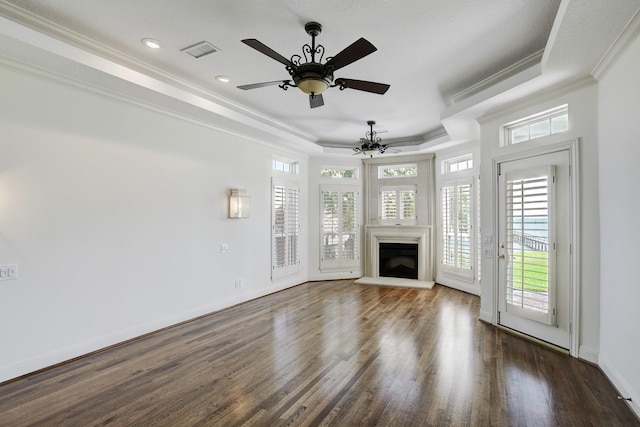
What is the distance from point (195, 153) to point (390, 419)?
13.6 feet

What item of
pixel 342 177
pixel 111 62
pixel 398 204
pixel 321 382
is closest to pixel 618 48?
pixel 321 382

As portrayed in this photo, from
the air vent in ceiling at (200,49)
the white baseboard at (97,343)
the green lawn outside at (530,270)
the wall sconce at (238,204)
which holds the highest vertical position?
the air vent in ceiling at (200,49)

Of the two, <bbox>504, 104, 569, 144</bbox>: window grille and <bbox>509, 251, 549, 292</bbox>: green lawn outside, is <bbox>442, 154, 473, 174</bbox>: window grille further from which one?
<bbox>509, 251, 549, 292</bbox>: green lawn outside

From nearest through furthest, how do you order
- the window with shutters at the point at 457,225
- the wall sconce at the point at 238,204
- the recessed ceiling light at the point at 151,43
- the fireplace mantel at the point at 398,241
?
the recessed ceiling light at the point at 151,43, the wall sconce at the point at 238,204, the window with shutters at the point at 457,225, the fireplace mantel at the point at 398,241

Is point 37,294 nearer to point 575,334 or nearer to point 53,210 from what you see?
point 53,210

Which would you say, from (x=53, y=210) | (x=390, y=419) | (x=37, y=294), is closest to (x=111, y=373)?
(x=37, y=294)

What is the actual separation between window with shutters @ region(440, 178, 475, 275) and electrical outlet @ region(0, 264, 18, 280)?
6.63m

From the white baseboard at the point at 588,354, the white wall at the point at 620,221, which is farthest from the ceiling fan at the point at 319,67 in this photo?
the white baseboard at the point at 588,354

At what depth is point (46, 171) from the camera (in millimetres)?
3229

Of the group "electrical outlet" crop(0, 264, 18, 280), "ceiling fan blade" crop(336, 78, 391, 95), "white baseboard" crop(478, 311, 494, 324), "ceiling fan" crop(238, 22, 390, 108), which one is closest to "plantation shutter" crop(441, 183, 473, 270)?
"white baseboard" crop(478, 311, 494, 324)

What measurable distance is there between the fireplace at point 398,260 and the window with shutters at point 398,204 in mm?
593

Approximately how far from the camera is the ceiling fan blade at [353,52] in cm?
243

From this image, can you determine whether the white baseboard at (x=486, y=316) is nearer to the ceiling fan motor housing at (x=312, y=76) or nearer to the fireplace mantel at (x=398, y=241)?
the fireplace mantel at (x=398, y=241)

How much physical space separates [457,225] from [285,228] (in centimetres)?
353
